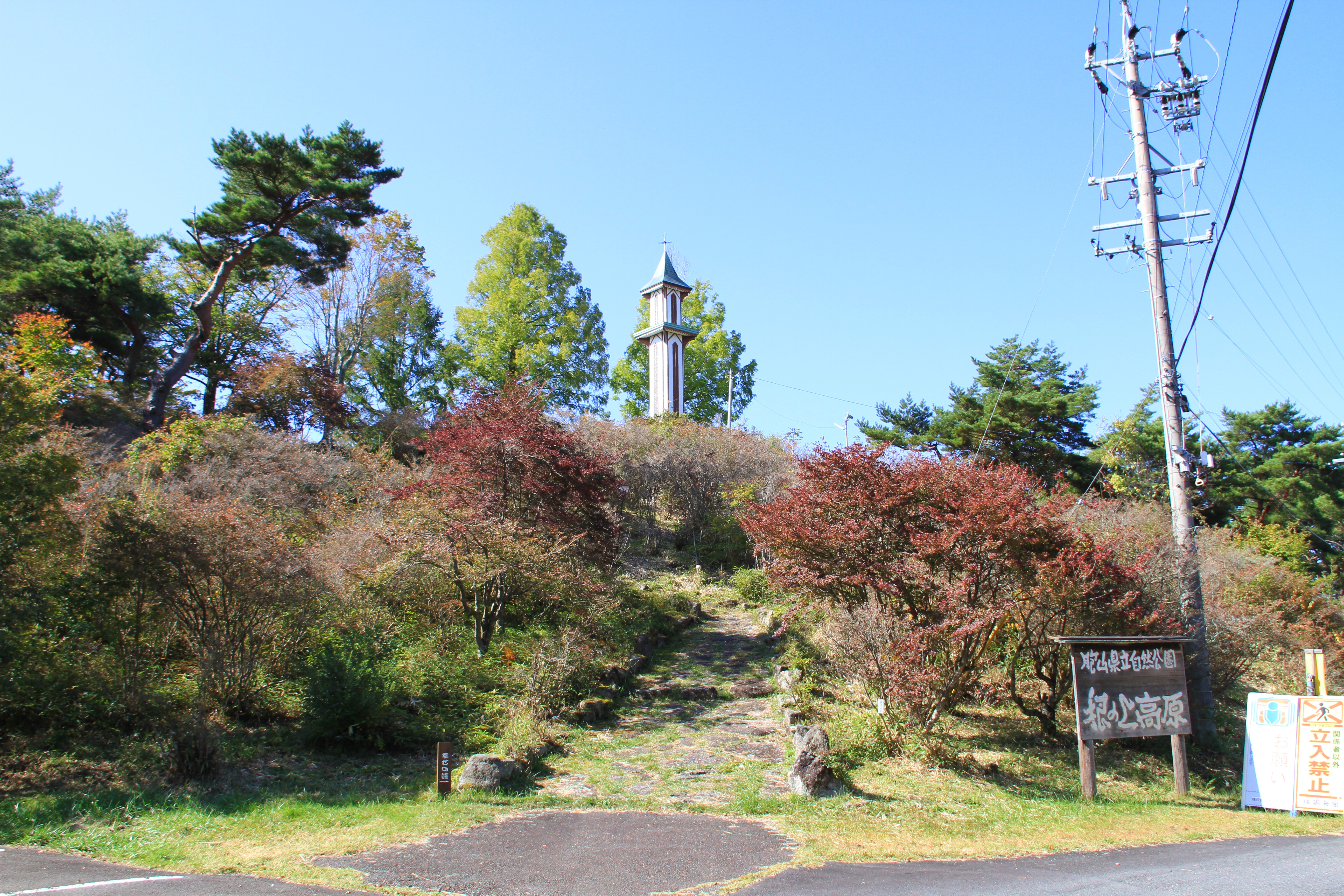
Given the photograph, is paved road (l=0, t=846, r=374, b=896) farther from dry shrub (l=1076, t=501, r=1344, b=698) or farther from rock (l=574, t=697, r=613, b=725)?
dry shrub (l=1076, t=501, r=1344, b=698)

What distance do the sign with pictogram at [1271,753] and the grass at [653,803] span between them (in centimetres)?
22

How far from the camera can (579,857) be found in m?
6.07

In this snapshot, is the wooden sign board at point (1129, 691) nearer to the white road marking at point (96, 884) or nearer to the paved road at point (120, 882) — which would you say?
the paved road at point (120, 882)

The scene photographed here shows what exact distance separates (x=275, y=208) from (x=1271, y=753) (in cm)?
2165

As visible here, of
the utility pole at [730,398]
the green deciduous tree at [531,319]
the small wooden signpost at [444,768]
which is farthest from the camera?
the utility pole at [730,398]

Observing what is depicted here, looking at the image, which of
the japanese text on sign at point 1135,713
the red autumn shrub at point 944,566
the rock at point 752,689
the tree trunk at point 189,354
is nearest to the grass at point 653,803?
the japanese text on sign at point 1135,713

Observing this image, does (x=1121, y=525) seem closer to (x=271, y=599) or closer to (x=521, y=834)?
(x=521, y=834)

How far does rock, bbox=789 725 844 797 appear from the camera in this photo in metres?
7.87

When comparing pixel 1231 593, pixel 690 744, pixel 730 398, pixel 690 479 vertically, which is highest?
pixel 730 398

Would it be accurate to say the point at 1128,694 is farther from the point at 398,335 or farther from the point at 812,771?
the point at 398,335

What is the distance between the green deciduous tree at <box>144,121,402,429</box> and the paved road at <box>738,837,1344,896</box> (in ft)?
59.4

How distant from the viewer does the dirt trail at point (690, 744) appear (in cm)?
817

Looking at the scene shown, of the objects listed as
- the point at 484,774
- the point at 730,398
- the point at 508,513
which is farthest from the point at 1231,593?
the point at 730,398

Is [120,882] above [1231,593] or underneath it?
underneath
